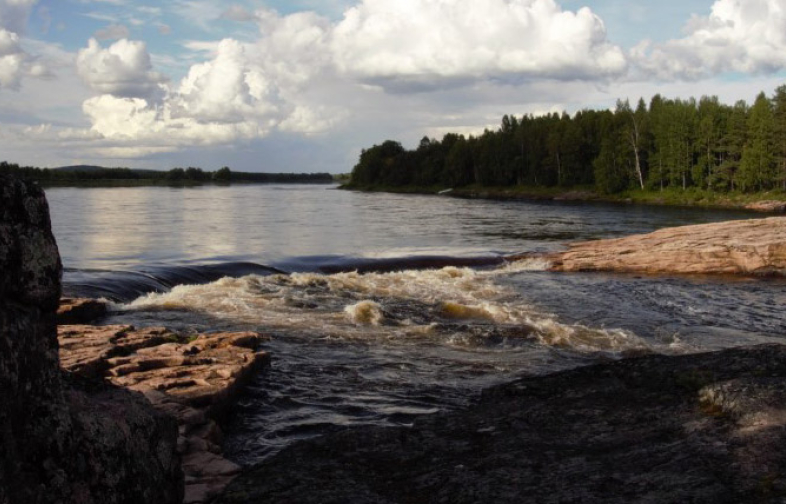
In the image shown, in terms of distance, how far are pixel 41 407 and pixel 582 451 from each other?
5301 millimetres

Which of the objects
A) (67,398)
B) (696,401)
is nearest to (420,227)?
(696,401)

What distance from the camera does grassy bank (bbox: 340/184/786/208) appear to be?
81.8 m

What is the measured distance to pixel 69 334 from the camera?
13.3 m

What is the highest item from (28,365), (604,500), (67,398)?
(28,365)

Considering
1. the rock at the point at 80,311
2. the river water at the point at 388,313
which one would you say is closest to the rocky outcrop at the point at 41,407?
the river water at the point at 388,313

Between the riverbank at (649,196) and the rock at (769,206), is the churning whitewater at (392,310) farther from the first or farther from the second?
the riverbank at (649,196)

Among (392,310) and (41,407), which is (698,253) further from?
(41,407)

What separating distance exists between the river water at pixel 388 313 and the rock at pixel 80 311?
1.97ft

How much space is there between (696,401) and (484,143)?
138m

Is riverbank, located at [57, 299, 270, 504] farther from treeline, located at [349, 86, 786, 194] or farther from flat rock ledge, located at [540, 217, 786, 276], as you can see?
treeline, located at [349, 86, 786, 194]

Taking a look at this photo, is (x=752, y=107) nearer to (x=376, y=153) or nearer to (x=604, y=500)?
(x=604, y=500)

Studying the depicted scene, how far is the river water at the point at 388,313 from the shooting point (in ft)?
37.8

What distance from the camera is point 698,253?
28.3 m

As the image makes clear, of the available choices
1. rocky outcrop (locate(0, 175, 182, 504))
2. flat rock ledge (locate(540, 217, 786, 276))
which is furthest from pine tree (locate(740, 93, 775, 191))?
rocky outcrop (locate(0, 175, 182, 504))
